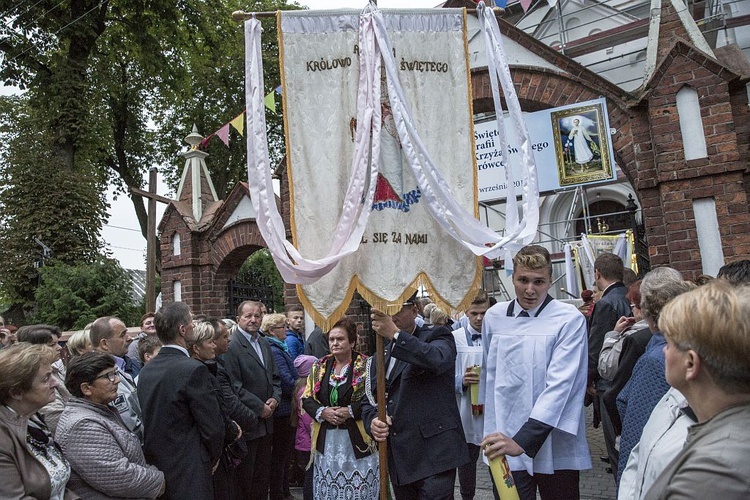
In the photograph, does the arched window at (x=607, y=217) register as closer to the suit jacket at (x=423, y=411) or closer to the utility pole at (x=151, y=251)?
the utility pole at (x=151, y=251)

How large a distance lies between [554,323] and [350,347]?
1594mm

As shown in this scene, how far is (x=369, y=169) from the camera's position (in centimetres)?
339

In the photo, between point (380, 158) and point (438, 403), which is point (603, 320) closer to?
point (438, 403)

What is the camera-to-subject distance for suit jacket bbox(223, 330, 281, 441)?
477cm

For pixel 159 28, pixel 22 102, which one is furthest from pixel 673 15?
pixel 22 102

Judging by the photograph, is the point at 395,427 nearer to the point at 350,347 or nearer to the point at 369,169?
the point at 350,347

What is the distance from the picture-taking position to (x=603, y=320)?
4.21 m

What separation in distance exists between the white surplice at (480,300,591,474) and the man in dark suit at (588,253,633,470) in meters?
1.06

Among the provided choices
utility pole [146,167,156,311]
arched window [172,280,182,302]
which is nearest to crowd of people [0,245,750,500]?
arched window [172,280,182,302]

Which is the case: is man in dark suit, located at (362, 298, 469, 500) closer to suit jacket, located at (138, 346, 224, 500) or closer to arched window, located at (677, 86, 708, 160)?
suit jacket, located at (138, 346, 224, 500)

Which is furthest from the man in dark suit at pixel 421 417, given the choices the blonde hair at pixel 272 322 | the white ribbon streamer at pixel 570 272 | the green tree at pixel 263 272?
the green tree at pixel 263 272

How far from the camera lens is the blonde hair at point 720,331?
1323 millimetres

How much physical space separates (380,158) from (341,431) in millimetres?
1809

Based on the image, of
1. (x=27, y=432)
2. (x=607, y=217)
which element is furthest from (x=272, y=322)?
(x=607, y=217)
